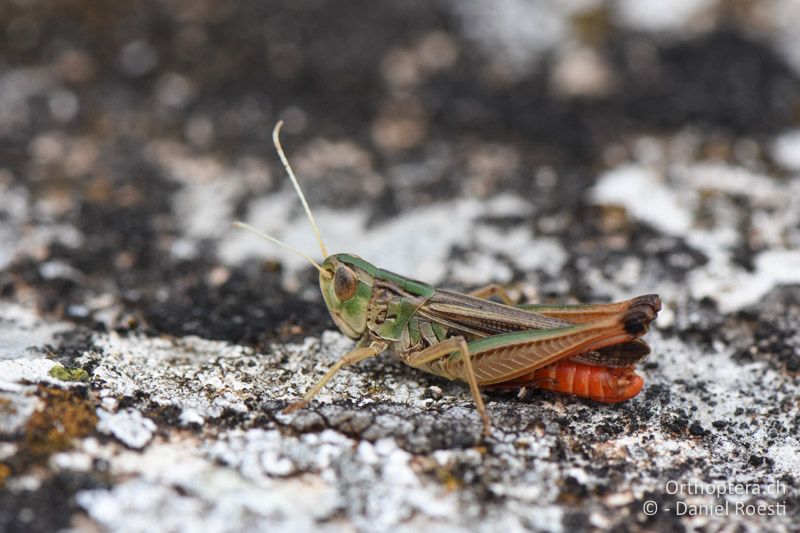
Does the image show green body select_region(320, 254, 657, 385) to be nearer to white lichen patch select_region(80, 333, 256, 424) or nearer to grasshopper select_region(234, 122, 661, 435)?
grasshopper select_region(234, 122, 661, 435)

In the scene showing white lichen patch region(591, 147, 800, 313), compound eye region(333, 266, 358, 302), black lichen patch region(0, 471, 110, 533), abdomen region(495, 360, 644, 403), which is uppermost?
white lichen patch region(591, 147, 800, 313)

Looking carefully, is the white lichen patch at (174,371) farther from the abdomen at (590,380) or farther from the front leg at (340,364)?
the abdomen at (590,380)

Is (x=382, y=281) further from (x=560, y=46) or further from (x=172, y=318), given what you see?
(x=560, y=46)

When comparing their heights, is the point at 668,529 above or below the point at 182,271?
below

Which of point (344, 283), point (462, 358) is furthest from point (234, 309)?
point (462, 358)

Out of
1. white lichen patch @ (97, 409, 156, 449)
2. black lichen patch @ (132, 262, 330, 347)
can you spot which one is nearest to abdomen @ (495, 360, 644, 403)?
black lichen patch @ (132, 262, 330, 347)

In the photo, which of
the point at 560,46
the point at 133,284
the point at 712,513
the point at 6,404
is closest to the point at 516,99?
the point at 560,46
